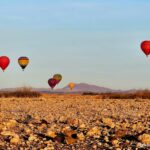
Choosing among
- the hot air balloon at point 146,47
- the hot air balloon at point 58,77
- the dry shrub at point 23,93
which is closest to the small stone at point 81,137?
the dry shrub at point 23,93

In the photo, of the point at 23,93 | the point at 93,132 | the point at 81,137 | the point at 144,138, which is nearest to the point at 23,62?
the point at 23,93

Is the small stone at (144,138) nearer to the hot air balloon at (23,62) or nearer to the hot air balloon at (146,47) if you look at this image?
the hot air balloon at (146,47)

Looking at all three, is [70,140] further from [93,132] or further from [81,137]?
[93,132]

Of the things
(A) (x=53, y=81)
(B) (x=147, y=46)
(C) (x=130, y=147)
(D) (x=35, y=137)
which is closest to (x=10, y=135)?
(D) (x=35, y=137)

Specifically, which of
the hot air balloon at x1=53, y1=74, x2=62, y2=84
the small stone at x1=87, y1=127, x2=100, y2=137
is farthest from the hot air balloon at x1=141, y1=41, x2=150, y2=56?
the small stone at x1=87, y1=127, x2=100, y2=137

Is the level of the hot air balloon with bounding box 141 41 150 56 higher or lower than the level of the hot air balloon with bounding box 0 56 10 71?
higher

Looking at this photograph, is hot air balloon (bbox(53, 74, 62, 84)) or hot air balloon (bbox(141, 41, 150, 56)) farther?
hot air balloon (bbox(53, 74, 62, 84))

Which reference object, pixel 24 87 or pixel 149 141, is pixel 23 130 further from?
pixel 24 87

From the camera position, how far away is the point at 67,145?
10.5m

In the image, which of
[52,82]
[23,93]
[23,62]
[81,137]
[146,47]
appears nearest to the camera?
[81,137]

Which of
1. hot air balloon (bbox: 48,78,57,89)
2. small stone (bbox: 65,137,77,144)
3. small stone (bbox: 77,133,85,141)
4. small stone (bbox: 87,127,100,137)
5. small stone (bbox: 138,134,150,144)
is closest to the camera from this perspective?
small stone (bbox: 138,134,150,144)

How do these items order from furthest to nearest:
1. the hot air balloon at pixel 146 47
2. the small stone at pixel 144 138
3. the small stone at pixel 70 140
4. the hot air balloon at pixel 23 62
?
the hot air balloon at pixel 23 62
the hot air balloon at pixel 146 47
the small stone at pixel 70 140
the small stone at pixel 144 138

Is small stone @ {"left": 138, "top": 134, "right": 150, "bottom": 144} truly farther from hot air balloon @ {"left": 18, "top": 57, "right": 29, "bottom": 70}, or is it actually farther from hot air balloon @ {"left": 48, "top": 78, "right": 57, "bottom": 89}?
hot air balloon @ {"left": 48, "top": 78, "right": 57, "bottom": 89}

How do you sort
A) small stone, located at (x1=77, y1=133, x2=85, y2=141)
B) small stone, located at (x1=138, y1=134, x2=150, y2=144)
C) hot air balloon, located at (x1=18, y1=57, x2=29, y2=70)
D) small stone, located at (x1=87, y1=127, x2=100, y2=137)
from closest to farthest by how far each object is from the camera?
1. small stone, located at (x1=138, y1=134, x2=150, y2=144)
2. small stone, located at (x1=77, y1=133, x2=85, y2=141)
3. small stone, located at (x1=87, y1=127, x2=100, y2=137)
4. hot air balloon, located at (x1=18, y1=57, x2=29, y2=70)
